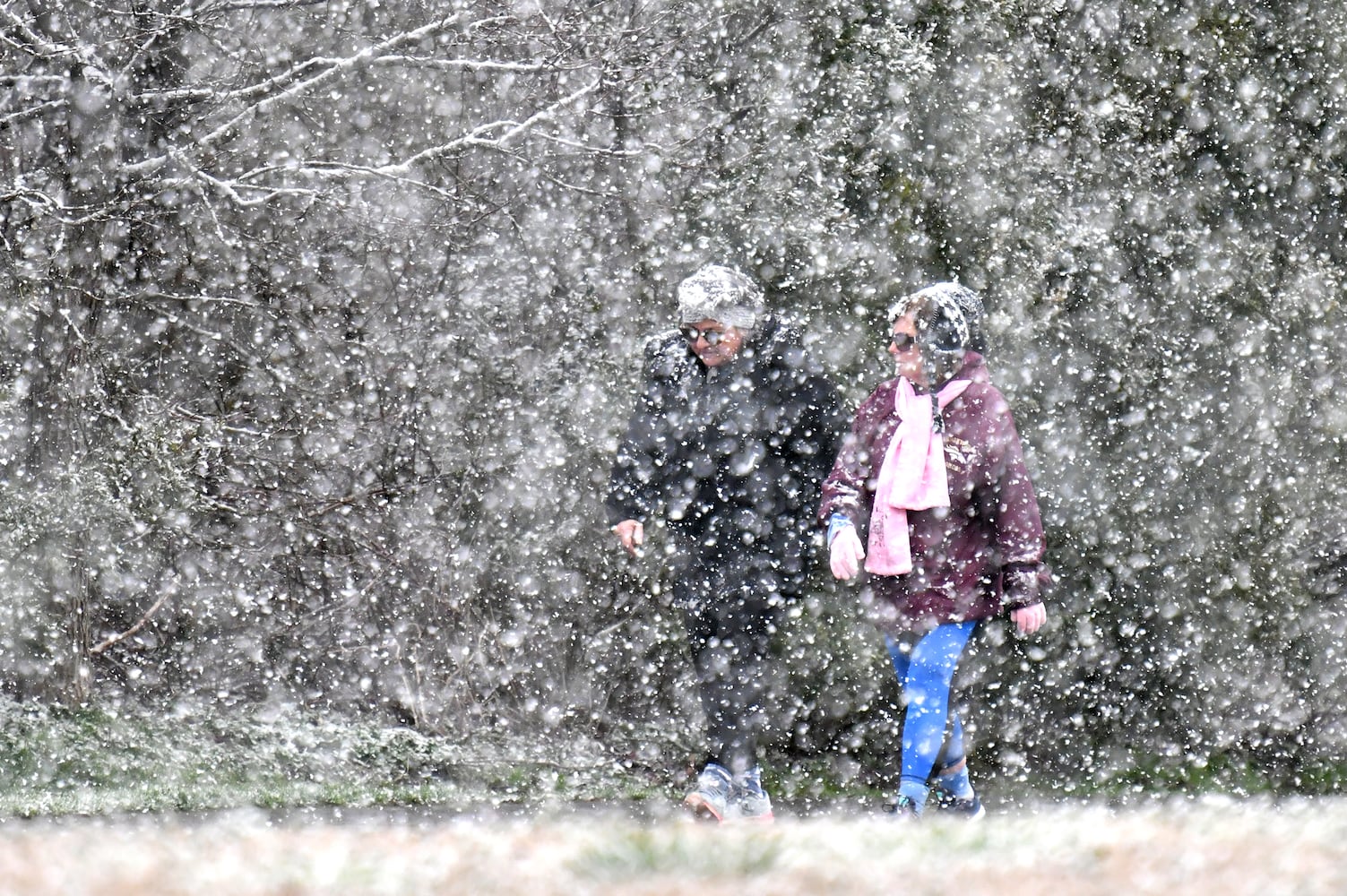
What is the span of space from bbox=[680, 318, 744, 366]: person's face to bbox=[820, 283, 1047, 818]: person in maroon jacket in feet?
2.26

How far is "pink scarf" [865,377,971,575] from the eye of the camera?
209 inches

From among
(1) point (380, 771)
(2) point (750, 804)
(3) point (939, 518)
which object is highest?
(3) point (939, 518)

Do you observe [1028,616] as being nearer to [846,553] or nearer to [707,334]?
[846,553]

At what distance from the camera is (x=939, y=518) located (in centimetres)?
533

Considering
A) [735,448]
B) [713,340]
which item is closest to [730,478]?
[735,448]

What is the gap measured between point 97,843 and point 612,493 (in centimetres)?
342

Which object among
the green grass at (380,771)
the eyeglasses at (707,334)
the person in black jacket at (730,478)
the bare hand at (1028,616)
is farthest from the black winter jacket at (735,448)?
the green grass at (380,771)

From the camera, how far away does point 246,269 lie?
7.27 meters

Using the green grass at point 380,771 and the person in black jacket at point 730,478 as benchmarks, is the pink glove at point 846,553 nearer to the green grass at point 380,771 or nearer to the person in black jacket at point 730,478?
the person in black jacket at point 730,478

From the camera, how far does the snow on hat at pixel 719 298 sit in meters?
5.61

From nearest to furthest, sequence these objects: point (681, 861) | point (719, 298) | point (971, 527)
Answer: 1. point (681, 861)
2. point (971, 527)
3. point (719, 298)

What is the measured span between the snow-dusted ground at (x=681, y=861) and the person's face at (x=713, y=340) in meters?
2.98

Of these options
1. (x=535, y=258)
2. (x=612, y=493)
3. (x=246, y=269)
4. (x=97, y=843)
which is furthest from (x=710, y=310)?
(x=97, y=843)

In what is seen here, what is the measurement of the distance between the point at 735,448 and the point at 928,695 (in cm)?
129
